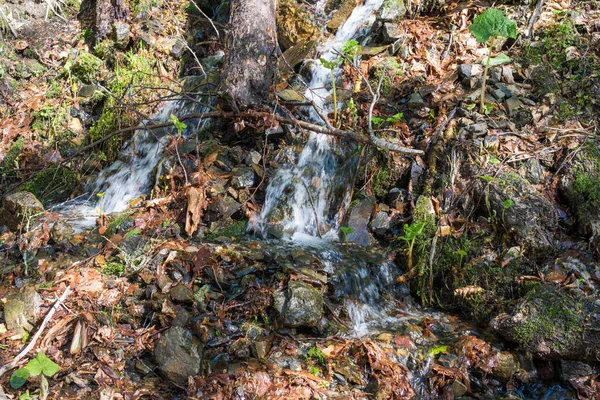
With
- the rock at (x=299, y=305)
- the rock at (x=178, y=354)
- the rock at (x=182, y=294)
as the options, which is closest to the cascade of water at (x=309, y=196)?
the rock at (x=299, y=305)

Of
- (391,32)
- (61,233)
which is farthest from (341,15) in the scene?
(61,233)

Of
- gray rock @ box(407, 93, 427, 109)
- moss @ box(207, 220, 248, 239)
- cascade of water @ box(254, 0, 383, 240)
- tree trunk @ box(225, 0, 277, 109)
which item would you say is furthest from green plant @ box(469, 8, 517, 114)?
moss @ box(207, 220, 248, 239)

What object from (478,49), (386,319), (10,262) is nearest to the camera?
(386,319)

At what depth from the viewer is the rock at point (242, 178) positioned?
4.86 metres

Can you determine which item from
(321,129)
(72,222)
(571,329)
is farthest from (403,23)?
(72,222)

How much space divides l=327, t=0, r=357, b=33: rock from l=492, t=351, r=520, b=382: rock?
5.16 meters

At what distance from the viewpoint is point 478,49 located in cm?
535

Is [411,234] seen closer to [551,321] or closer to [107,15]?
[551,321]

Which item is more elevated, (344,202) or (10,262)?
(344,202)

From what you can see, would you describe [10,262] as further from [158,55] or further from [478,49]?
[478,49]

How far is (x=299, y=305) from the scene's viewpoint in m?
3.49

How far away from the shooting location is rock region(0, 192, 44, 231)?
482cm

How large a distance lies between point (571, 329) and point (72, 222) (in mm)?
4756

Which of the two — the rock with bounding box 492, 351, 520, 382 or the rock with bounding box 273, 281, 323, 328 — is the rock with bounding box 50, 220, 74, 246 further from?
the rock with bounding box 492, 351, 520, 382
